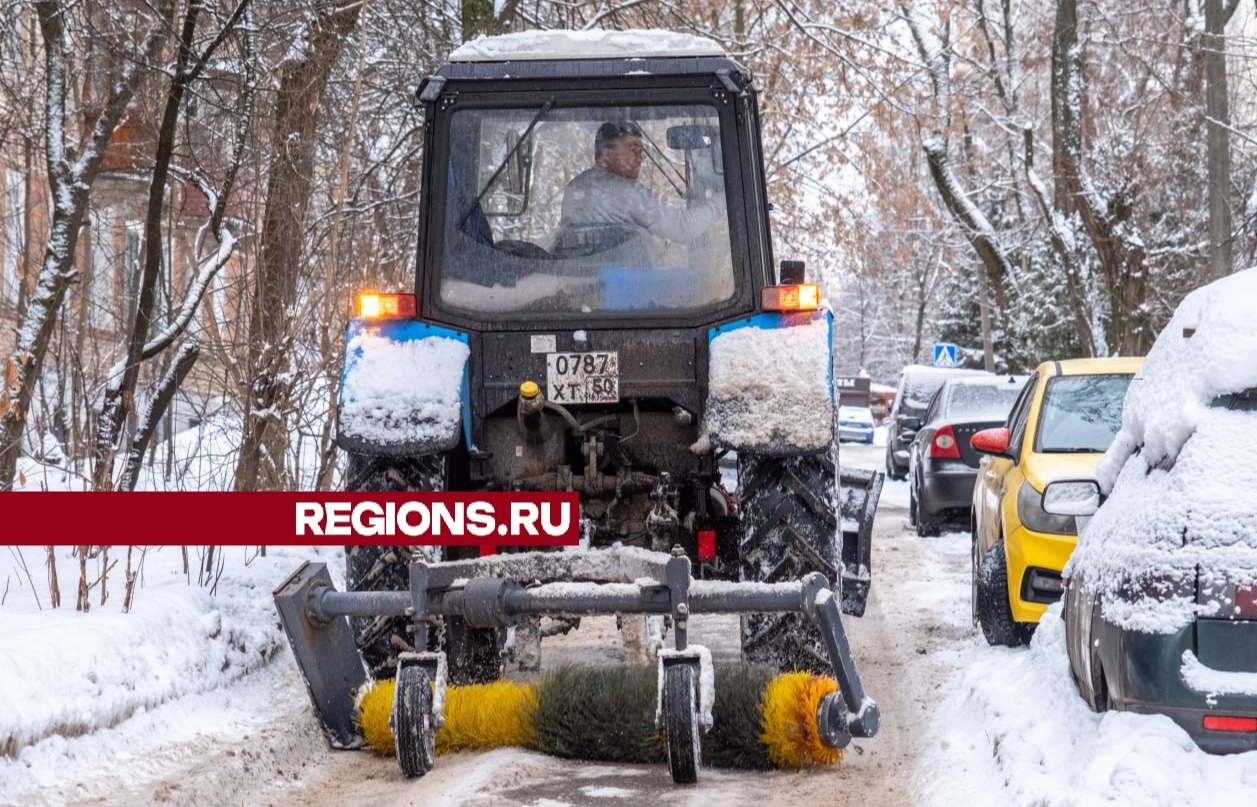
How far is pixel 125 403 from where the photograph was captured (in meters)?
9.41

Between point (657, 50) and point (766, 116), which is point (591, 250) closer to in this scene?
point (657, 50)

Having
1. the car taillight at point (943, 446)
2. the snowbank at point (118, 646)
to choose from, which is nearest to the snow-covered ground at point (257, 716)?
the snowbank at point (118, 646)

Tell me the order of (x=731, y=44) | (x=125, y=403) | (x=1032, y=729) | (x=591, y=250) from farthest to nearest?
(x=731, y=44) < (x=125, y=403) < (x=591, y=250) < (x=1032, y=729)

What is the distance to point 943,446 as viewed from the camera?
576 inches

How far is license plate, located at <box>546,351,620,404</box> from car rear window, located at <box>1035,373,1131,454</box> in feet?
9.99

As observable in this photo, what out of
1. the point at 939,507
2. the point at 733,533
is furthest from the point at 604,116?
the point at 939,507

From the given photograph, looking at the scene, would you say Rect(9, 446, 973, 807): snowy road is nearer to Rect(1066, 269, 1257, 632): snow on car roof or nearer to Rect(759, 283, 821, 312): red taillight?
Rect(1066, 269, 1257, 632): snow on car roof

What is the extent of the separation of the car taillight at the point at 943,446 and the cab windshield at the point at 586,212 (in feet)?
27.4

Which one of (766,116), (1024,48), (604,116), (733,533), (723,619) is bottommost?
(723,619)

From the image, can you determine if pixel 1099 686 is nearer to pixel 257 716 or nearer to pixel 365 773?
pixel 365 773

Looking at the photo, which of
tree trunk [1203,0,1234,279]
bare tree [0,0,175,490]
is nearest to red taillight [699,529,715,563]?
bare tree [0,0,175,490]

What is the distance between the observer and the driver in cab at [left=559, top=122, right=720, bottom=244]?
21.8 ft

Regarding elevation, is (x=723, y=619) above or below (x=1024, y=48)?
below

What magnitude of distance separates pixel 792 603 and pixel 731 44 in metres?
11.4
